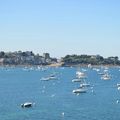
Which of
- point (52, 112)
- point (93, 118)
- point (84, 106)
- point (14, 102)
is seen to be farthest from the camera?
point (14, 102)

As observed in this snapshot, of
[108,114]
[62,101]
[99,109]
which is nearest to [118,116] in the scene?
[108,114]

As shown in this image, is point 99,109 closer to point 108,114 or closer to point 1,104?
point 108,114

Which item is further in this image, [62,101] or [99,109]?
[62,101]

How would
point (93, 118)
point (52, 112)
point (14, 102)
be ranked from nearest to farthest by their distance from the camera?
point (93, 118) → point (52, 112) → point (14, 102)

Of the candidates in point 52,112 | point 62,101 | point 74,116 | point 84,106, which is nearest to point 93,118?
point 74,116

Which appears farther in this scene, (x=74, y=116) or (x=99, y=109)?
(x=99, y=109)

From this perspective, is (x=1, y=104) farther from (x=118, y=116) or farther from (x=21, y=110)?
(x=118, y=116)

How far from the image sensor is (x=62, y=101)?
319 feet

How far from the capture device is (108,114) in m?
78.5

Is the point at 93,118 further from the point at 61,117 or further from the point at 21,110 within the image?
the point at 21,110

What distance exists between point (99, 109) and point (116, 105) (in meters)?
7.39

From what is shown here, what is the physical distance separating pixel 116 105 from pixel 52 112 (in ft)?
51.5

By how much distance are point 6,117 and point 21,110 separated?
8.54 m

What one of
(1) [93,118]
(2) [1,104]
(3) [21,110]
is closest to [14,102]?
(2) [1,104]
